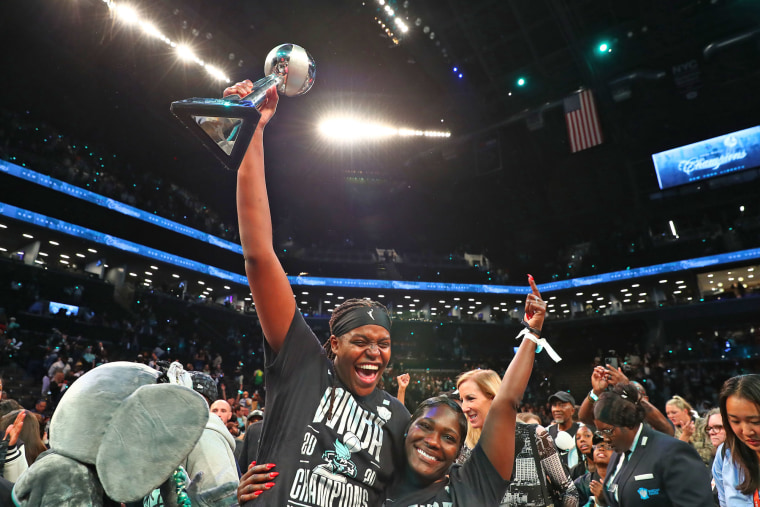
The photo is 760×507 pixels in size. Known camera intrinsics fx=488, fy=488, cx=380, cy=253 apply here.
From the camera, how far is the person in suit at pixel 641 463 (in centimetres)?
258

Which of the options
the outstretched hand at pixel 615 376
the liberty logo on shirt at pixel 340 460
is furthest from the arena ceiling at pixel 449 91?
the liberty logo on shirt at pixel 340 460

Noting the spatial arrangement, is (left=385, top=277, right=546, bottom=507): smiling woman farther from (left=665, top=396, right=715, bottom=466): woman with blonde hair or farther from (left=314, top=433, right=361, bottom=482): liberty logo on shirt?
(left=665, top=396, right=715, bottom=466): woman with blonde hair

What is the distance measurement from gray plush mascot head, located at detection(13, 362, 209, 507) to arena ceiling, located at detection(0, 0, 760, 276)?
656 inches

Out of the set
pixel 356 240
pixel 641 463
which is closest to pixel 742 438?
pixel 641 463

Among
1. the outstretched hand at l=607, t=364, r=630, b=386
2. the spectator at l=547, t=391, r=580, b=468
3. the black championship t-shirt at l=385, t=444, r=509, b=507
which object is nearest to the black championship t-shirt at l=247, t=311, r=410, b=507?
the black championship t-shirt at l=385, t=444, r=509, b=507

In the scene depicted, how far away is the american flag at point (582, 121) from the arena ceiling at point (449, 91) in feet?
3.43

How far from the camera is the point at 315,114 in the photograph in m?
23.0

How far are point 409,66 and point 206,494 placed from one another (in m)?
19.5

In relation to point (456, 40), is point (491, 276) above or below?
below

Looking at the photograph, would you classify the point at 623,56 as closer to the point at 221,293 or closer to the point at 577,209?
the point at 577,209

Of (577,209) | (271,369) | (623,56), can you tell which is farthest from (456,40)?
(271,369)

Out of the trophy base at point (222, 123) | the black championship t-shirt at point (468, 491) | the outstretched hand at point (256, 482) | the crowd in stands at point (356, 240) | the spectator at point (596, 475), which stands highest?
the crowd in stands at point (356, 240)

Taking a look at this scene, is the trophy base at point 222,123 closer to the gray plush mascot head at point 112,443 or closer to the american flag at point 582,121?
the gray plush mascot head at point 112,443

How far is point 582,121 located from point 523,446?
58.8ft
